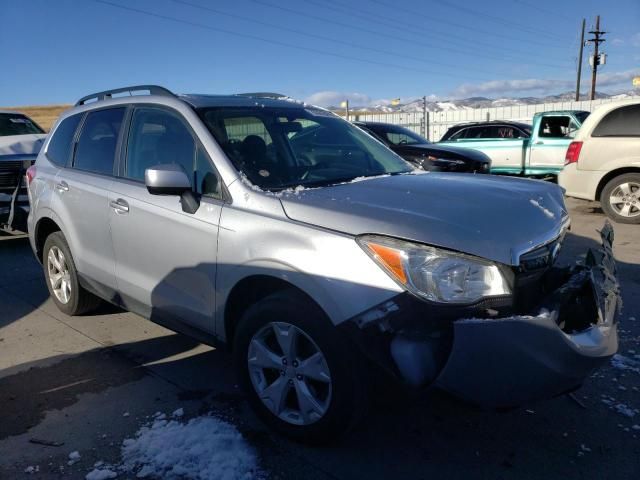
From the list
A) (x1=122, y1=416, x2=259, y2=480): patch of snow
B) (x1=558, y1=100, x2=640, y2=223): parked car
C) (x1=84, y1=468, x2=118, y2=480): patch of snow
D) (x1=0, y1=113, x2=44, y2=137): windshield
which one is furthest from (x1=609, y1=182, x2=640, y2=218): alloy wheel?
(x1=0, y1=113, x2=44, y2=137): windshield

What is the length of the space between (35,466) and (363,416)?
163 centimetres

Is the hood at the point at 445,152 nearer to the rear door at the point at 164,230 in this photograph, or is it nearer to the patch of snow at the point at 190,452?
the rear door at the point at 164,230

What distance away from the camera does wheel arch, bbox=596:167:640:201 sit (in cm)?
804

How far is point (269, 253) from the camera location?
2559 millimetres

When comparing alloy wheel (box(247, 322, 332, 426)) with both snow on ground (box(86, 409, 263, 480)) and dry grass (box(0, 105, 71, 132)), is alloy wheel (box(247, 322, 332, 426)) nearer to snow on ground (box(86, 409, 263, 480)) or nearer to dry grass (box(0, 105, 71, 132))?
snow on ground (box(86, 409, 263, 480))

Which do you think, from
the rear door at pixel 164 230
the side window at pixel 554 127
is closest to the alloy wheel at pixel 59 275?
the rear door at pixel 164 230

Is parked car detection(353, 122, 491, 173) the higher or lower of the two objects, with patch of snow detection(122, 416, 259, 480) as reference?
higher

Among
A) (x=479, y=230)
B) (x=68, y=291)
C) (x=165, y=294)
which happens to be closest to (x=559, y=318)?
(x=479, y=230)

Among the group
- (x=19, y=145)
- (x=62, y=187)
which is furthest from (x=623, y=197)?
(x=19, y=145)

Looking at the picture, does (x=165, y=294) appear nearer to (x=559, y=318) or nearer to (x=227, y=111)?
(x=227, y=111)

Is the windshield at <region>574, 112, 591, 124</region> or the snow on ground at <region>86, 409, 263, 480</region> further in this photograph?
the windshield at <region>574, 112, 591, 124</region>

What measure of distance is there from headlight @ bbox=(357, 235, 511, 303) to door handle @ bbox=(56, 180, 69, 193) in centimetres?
301

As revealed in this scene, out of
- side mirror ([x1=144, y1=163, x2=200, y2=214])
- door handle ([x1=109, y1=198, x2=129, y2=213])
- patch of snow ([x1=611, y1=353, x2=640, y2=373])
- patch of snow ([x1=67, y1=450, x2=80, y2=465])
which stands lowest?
patch of snow ([x1=67, y1=450, x2=80, y2=465])

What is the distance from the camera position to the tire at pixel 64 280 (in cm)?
434
